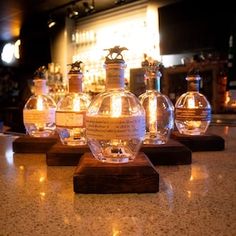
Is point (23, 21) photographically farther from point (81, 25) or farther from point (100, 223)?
point (100, 223)

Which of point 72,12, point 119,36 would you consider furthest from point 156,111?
point 72,12

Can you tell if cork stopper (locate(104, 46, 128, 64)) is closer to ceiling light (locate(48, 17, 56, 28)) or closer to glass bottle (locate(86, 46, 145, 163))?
glass bottle (locate(86, 46, 145, 163))

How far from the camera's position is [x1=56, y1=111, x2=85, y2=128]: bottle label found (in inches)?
28.9

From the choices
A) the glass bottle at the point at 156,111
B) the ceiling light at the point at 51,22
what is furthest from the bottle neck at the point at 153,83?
the ceiling light at the point at 51,22

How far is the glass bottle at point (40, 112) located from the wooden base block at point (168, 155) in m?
0.30

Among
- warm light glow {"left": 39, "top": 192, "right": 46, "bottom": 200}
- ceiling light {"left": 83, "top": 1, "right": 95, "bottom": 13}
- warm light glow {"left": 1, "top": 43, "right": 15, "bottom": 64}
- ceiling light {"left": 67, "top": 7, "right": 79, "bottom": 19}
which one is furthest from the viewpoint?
warm light glow {"left": 1, "top": 43, "right": 15, "bottom": 64}

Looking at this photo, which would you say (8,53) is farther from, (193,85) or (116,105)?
(116,105)

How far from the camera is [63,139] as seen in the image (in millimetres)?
768

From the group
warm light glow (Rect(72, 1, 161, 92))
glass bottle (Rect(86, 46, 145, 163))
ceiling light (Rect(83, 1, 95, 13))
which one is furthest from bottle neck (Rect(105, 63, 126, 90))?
ceiling light (Rect(83, 1, 95, 13))

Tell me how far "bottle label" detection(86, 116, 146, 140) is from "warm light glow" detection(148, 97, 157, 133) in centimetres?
26

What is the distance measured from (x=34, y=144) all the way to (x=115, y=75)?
14.6 inches

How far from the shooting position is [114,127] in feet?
1.71

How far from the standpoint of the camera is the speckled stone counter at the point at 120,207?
361mm

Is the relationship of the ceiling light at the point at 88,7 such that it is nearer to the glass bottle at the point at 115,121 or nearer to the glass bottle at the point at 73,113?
the glass bottle at the point at 73,113
